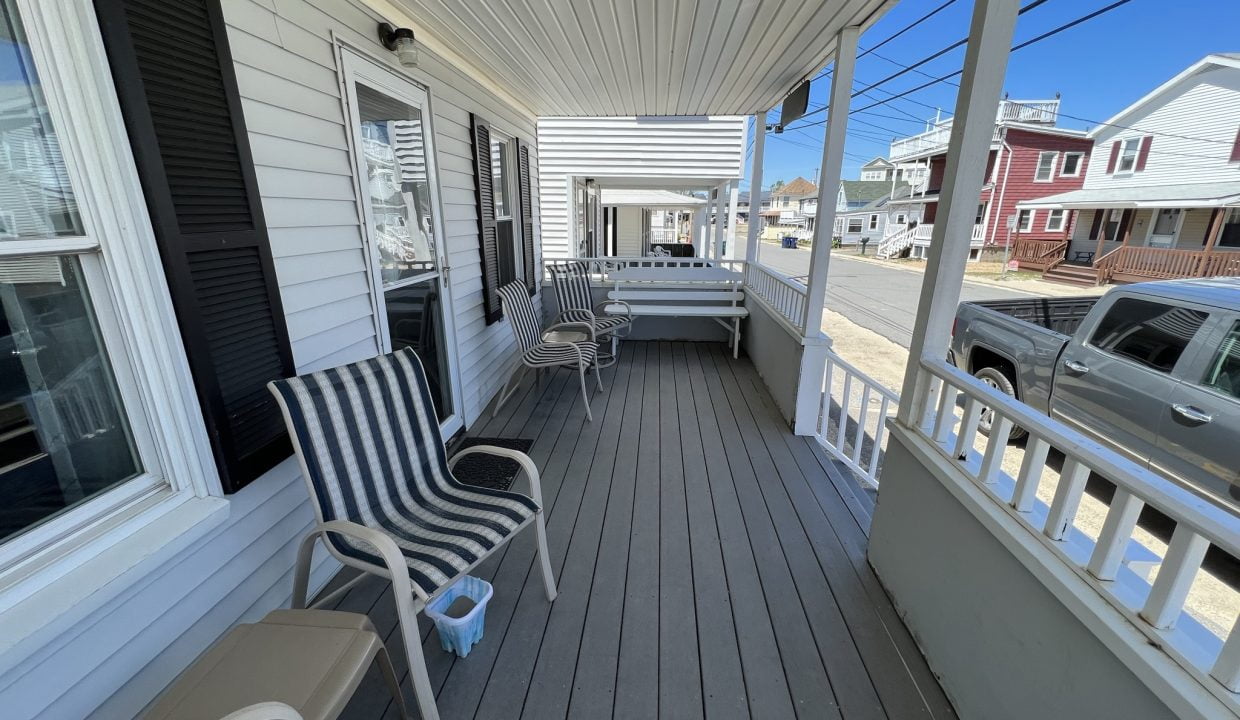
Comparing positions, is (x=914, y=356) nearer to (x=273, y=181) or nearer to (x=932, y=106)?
(x=273, y=181)

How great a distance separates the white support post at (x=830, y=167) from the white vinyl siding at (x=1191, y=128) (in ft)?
39.6

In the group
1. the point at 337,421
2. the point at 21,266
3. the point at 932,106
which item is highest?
the point at 932,106

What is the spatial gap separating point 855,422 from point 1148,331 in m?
1.78

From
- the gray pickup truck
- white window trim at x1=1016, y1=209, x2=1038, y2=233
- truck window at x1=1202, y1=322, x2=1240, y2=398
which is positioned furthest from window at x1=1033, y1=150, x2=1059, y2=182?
truck window at x1=1202, y1=322, x2=1240, y2=398

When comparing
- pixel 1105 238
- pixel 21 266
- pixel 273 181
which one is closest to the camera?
pixel 21 266

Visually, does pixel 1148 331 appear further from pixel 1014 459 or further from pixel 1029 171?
pixel 1029 171

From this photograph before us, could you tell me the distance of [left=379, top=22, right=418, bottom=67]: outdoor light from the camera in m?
2.23

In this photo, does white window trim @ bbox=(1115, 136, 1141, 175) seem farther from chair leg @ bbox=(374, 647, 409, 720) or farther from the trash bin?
chair leg @ bbox=(374, 647, 409, 720)

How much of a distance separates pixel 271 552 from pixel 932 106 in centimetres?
917

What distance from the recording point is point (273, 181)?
163 cm

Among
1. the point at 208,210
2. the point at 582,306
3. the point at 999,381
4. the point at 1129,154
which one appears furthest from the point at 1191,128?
the point at 208,210

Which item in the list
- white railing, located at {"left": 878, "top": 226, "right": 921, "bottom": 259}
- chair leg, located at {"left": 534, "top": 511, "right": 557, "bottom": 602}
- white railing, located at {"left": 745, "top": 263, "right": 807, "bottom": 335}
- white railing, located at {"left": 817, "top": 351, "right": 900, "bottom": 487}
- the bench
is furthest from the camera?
white railing, located at {"left": 878, "top": 226, "right": 921, "bottom": 259}

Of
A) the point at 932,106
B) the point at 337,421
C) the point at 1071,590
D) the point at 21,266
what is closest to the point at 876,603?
the point at 1071,590

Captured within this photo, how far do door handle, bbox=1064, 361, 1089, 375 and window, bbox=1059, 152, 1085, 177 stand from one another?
18.3 meters
